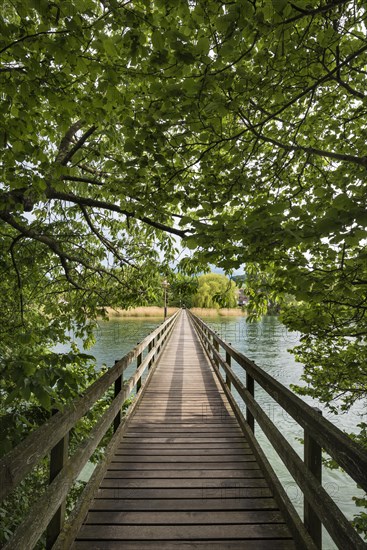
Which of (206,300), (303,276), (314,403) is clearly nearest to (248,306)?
(303,276)

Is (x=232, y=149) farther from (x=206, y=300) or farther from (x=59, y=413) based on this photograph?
(x=206, y=300)

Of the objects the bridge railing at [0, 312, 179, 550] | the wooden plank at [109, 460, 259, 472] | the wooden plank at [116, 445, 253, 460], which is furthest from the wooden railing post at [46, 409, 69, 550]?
the wooden plank at [116, 445, 253, 460]

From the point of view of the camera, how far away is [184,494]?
3016 mm

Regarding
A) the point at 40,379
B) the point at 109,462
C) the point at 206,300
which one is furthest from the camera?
the point at 206,300

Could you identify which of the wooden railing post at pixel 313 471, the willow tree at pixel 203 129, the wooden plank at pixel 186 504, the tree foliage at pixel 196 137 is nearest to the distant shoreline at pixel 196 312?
the tree foliage at pixel 196 137

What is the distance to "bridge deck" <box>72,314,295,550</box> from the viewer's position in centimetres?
240

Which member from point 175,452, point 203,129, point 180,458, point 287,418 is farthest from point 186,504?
point 287,418

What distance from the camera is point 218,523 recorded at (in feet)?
8.45

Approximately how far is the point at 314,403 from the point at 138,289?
28.1 feet

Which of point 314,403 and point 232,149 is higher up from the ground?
point 232,149

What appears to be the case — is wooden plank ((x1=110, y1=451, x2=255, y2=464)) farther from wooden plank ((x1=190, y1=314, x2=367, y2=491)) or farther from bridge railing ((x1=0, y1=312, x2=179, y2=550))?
wooden plank ((x1=190, y1=314, x2=367, y2=491))

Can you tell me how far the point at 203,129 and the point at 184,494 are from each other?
3.56 metres

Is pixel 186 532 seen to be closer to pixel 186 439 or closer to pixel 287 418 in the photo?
pixel 186 439

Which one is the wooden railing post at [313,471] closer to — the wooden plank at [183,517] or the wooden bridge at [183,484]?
the wooden bridge at [183,484]
